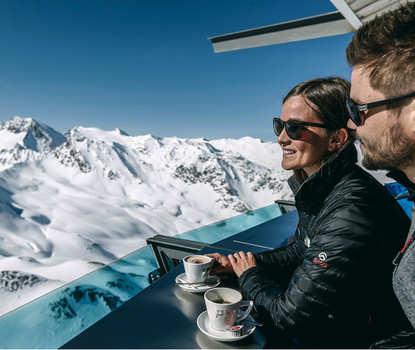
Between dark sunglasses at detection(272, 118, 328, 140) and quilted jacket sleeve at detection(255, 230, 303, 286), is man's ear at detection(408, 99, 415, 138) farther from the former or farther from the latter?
quilted jacket sleeve at detection(255, 230, 303, 286)

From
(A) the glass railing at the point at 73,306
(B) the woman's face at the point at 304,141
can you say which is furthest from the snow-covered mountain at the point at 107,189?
(B) the woman's face at the point at 304,141

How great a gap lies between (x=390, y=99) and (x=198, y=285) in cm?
94

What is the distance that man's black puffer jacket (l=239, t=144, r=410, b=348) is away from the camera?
2.74ft

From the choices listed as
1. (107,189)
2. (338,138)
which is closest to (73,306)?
(338,138)

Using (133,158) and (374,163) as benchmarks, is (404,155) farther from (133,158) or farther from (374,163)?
(133,158)

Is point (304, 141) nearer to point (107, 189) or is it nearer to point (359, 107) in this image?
point (359, 107)

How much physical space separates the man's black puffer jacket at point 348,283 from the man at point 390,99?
0.06m

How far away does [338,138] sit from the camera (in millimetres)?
1382

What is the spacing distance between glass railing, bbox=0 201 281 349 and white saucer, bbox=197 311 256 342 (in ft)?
3.31

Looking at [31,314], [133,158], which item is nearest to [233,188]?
[133,158]

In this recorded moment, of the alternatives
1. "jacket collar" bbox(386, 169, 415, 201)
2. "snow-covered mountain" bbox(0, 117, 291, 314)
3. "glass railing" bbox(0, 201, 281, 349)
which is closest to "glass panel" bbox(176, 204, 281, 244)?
"glass railing" bbox(0, 201, 281, 349)

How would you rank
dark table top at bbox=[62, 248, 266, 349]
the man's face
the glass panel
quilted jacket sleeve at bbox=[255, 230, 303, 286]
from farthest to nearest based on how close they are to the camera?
the glass panel → quilted jacket sleeve at bbox=[255, 230, 303, 286] → the man's face → dark table top at bbox=[62, 248, 266, 349]

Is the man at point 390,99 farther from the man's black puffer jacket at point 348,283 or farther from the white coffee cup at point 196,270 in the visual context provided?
the white coffee cup at point 196,270

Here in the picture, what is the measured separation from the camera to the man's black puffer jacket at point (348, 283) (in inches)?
32.9
